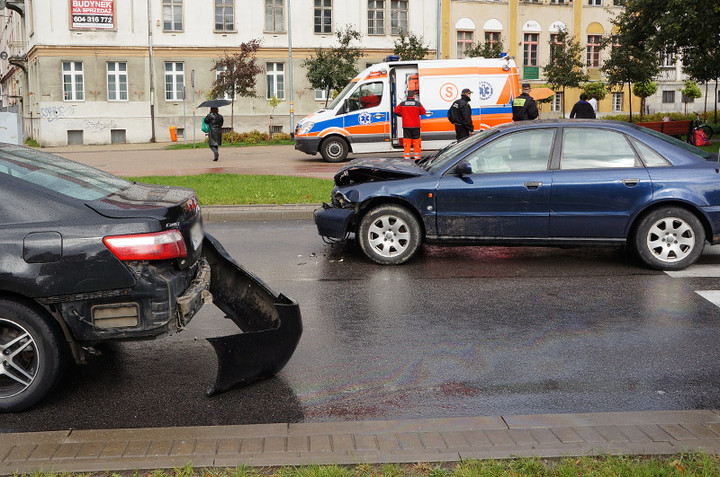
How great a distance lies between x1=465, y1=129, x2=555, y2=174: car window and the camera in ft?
28.9

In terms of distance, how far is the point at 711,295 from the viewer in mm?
7496

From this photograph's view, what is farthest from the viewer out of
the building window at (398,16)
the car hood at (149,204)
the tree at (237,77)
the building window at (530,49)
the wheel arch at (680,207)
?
the building window at (530,49)

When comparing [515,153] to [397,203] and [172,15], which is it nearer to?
[397,203]

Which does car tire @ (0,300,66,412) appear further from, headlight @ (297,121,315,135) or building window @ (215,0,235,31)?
building window @ (215,0,235,31)

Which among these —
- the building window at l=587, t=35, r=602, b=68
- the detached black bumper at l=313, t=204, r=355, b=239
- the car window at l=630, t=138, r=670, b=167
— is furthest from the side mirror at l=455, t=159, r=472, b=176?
the building window at l=587, t=35, r=602, b=68

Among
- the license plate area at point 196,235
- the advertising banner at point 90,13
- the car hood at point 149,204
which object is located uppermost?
the advertising banner at point 90,13

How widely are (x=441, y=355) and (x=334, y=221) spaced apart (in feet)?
11.8

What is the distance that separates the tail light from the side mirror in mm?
4559

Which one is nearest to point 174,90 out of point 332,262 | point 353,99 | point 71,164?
point 353,99

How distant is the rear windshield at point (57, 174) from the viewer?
482 centimetres

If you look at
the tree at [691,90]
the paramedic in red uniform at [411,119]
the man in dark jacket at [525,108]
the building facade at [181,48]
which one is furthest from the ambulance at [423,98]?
the tree at [691,90]

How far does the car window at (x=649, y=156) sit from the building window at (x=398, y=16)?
3916 centimetres

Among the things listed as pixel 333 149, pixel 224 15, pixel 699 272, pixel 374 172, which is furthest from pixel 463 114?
pixel 224 15

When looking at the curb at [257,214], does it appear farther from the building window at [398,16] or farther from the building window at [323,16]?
the building window at [398,16]
